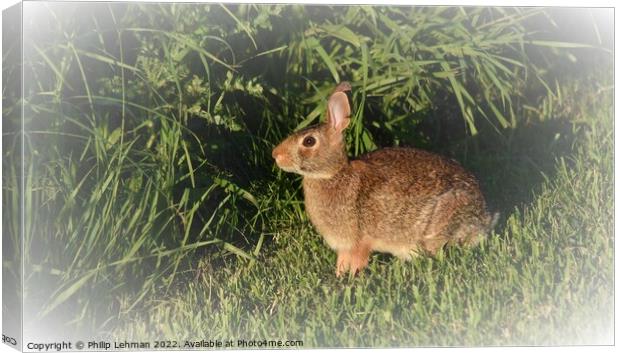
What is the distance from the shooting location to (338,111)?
507cm

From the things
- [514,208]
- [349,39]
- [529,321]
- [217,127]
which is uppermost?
[349,39]

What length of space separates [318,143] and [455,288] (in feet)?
2.70

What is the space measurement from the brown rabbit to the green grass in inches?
3.0

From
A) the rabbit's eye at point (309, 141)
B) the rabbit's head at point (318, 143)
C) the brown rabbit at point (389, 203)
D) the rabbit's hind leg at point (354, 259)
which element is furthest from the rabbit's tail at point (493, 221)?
the rabbit's eye at point (309, 141)

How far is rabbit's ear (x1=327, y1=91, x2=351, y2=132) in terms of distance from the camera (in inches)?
198

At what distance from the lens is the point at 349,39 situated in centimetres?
514

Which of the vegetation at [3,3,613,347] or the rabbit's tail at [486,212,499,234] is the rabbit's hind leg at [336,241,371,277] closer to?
the vegetation at [3,3,613,347]

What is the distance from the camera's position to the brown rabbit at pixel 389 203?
5.21 m

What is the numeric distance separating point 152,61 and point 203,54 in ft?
0.71

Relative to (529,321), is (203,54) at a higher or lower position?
higher

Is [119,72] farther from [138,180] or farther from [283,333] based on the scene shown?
[283,333]

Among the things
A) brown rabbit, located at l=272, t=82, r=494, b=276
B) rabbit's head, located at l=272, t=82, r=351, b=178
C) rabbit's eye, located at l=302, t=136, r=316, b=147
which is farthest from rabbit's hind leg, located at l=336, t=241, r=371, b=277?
rabbit's eye, located at l=302, t=136, r=316, b=147

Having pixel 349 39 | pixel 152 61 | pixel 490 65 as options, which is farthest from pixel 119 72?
pixel 490 65

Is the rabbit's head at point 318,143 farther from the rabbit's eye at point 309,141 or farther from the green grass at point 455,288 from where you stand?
the green grass at point 455,288
